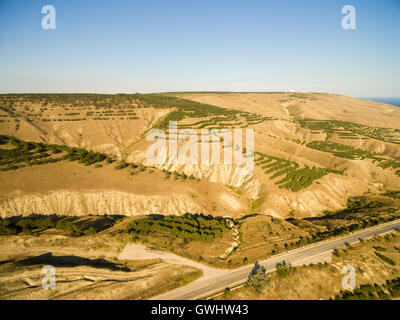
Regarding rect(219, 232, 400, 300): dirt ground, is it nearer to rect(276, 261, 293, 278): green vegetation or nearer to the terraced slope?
rect(276, 261, 293, 278): green vegetation

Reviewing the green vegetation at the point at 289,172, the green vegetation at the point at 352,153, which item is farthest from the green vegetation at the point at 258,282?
the green vegetation at the point at 352,153

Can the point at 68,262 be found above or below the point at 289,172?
below

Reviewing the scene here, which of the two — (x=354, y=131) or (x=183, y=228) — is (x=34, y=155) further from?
(x=354, y=131)

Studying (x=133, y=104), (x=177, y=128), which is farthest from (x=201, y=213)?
(x=133, y=104)

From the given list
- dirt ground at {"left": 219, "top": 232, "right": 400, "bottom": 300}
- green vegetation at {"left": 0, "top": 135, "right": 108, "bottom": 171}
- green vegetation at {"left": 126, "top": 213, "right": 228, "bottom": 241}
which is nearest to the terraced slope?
green vegetation at {"left": 0, "top": 135, "right": 108, "bottom": 171}

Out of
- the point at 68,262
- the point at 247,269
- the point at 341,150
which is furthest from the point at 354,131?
the point at 68,262
